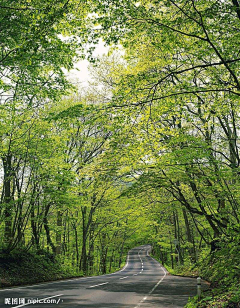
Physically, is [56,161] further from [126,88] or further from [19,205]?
[126,88]

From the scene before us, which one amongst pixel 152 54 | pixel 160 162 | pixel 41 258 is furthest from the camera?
pixel 41 258

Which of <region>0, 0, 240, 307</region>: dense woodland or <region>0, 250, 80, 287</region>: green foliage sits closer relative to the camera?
<region>0, 0, 240, 307</region>: dense woodland

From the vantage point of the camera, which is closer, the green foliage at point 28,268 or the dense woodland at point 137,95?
the dense woodland at point 137,95

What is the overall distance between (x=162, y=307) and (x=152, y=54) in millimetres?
10451

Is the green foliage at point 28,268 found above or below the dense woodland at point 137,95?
below

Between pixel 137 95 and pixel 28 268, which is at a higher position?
pixel 137 95

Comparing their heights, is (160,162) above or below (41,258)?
above

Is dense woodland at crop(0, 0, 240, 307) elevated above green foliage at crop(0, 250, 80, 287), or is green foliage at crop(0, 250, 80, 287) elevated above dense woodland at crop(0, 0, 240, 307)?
dense woodland at crop(0, 0, 240, 307)

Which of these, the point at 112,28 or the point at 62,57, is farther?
the point at 62,57

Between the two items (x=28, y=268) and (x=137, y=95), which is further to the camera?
(x=28, y=268)

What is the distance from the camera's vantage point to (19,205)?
13469 millimetres

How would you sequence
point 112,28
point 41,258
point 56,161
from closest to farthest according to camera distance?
point 112,28
point 56,161
point 41,258

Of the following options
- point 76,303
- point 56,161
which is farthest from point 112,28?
point 56,161

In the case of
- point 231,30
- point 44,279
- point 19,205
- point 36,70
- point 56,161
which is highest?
point 36,70
